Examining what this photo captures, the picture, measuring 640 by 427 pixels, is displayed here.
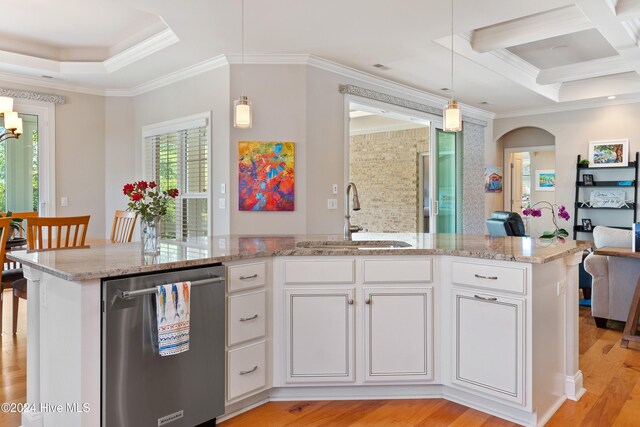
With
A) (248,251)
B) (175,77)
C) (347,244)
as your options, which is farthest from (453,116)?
(175,77)

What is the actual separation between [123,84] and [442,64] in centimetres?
376

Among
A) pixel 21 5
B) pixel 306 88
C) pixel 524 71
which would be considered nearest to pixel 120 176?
pixel 21 5

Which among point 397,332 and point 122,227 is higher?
point 122,227

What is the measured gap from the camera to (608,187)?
22.4ft

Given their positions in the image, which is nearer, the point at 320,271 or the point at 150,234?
the point at 150,234

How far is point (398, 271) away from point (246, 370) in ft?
3.30

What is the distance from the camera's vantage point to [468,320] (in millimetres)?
2531

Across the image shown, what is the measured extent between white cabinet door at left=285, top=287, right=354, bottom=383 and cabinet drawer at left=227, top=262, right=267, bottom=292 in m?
0.19

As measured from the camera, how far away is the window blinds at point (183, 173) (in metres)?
5.00

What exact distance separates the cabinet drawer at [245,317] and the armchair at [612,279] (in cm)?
320

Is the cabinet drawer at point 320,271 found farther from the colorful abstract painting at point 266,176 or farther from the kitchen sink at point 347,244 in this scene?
the colorful abstract painting at point 266,176

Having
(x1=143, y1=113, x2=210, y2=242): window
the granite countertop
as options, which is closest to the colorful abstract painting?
(x1=143, y1=113, x2=210, y2=242): window

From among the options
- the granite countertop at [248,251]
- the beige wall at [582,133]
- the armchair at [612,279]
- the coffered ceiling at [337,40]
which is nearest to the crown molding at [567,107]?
the beige wall at [582,133]

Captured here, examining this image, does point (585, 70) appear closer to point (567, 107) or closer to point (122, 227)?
point (567, 107)
